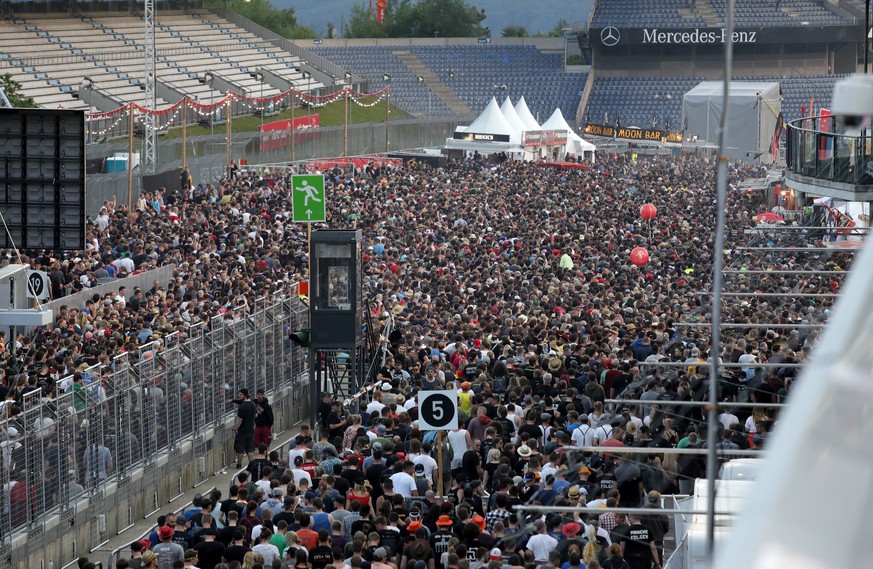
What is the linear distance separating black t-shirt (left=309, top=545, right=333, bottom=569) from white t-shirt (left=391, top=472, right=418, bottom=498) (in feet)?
6.95

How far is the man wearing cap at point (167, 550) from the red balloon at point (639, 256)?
1743 cm

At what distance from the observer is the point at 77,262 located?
25047 mm

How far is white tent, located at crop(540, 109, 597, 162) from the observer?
2090 inches

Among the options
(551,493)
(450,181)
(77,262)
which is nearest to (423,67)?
(450,181)

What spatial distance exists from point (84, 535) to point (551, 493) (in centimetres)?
632

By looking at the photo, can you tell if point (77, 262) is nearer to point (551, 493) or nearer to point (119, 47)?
point (551, 493)

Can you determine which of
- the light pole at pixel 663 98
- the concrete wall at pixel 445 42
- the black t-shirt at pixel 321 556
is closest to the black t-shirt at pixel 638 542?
the black t-shirt at pixel 321 556

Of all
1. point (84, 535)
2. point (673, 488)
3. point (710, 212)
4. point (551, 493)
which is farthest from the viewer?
point (710, 212)

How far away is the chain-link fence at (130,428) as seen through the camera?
13070mm

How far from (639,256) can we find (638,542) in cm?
1763

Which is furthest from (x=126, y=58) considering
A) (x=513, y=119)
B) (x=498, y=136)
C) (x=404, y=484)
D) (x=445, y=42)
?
(x=404, y=484)

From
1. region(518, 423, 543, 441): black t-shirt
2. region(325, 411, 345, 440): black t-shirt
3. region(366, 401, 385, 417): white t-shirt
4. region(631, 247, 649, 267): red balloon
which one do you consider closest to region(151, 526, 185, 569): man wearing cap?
region(518, 423, 543, 441): black t-shirt

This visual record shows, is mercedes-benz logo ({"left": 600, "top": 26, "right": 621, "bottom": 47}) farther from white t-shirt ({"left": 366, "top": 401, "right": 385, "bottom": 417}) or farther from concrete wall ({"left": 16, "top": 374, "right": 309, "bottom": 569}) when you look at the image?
white t-shirt ({"left": 366, "top": 401, "right": 385, "bottom": 417})

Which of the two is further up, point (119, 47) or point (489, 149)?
point (119, 47)
